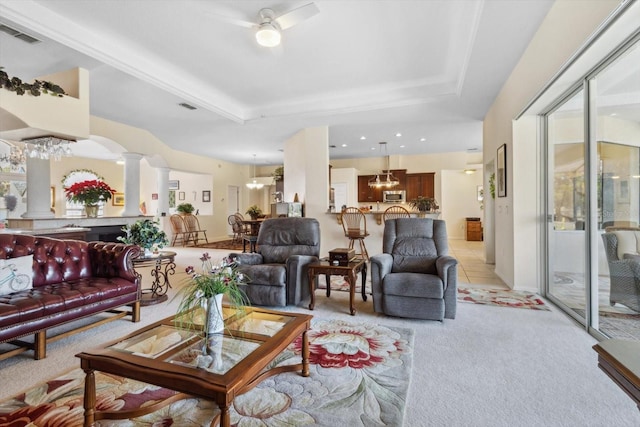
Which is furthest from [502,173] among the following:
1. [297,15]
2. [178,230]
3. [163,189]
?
[178,230]

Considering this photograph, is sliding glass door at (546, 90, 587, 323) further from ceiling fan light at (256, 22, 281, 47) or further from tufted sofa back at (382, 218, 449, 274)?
ceiling fan light at (256, 22, 281, 47)

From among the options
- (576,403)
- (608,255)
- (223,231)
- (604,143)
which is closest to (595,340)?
(608,255)

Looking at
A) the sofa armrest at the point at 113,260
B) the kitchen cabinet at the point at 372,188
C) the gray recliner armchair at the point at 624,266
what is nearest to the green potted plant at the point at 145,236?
the sofa armrest at the point at 113,260

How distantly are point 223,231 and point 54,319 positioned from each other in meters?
8.80

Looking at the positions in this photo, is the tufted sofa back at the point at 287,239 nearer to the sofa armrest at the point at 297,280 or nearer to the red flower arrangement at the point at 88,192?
the sofa armrest at the point at 297,280

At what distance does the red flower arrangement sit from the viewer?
510 centimetres

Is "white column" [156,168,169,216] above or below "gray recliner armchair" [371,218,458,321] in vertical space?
above

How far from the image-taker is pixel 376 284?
3.22 meters

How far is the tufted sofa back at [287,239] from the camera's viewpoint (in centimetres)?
393

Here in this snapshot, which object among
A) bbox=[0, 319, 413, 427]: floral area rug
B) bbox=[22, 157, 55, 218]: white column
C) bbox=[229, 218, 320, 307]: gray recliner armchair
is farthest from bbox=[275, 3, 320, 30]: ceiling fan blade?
bbox=[22, 157, 55, 218]: white column

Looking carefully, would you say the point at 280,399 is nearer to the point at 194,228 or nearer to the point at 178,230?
the point at 178,230

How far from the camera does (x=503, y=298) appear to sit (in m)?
3.80

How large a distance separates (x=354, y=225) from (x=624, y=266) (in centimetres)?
398

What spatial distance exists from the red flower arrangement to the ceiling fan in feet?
12.3
